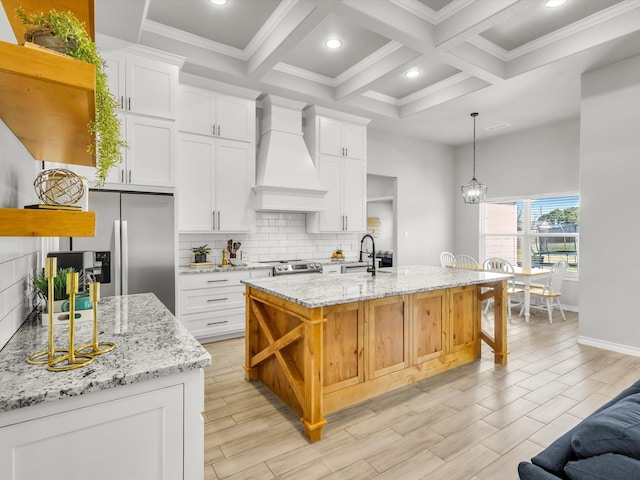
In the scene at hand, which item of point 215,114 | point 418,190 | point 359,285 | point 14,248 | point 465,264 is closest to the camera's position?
point 14,248

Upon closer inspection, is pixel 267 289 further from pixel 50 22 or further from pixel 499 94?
pixel 499 94

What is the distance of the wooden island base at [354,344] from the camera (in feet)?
7.40

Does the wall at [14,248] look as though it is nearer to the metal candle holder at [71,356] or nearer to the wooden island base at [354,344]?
the metal candle holder at [71,356]

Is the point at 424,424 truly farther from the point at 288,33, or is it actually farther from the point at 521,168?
the point at 521,168

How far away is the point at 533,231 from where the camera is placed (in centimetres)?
633

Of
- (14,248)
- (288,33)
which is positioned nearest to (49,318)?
(14,248)

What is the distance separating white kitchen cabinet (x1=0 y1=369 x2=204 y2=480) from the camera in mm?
893

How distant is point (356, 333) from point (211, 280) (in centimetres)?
215

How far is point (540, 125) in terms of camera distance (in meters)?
5.96

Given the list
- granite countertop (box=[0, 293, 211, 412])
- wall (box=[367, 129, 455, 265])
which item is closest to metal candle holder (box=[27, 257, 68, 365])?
granite countertop (box=[0, 293, 211, 412])

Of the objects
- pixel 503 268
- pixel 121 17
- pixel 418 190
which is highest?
pixel 121 17

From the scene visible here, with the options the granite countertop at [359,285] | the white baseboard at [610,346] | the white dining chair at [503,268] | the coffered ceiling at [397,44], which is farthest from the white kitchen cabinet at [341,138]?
the white baseboard at [610,346]

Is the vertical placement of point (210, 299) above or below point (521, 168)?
below

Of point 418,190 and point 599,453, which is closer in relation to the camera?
point 599,453
